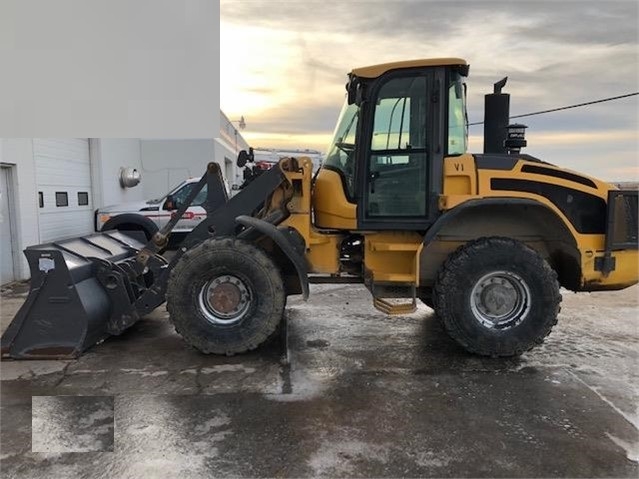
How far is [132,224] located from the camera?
10156 mm

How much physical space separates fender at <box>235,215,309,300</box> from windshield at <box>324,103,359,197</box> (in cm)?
82

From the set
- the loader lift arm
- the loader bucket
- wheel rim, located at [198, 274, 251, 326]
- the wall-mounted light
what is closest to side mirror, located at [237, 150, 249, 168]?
the loader lift arm

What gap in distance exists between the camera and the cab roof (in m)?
4.77

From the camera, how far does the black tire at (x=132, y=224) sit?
1002 centimetres

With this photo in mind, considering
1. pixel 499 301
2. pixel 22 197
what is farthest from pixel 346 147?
pixel 22 197

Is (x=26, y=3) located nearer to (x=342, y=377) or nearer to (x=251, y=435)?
(x=251, y=435)

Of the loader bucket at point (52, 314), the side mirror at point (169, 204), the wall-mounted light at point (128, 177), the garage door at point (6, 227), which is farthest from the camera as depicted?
the wall-mounted light at point (128, 177)

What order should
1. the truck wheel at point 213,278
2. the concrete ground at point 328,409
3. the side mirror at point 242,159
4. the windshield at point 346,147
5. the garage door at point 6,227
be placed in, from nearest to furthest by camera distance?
1. the concrete ground at point 328,409
2. the truck wheel at point 213,278
3. the windshield at point 346,147
4. the side mirror at point 242,159
5. the garage door at point 6,227

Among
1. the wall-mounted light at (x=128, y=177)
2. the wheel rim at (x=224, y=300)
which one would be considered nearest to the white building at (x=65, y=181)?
the wall-mounted light at (x=128, y=177)

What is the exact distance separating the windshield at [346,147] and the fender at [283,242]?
82 cm

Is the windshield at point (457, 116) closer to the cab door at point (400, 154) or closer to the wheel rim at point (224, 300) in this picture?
the cab door at point (400, 154)

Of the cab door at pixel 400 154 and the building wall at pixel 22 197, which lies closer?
the cab door at pixel 400 154

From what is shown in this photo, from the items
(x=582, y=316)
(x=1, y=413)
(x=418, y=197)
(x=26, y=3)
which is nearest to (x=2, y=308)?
(x=1, y=413)

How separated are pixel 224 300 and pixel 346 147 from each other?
1.93 meters
